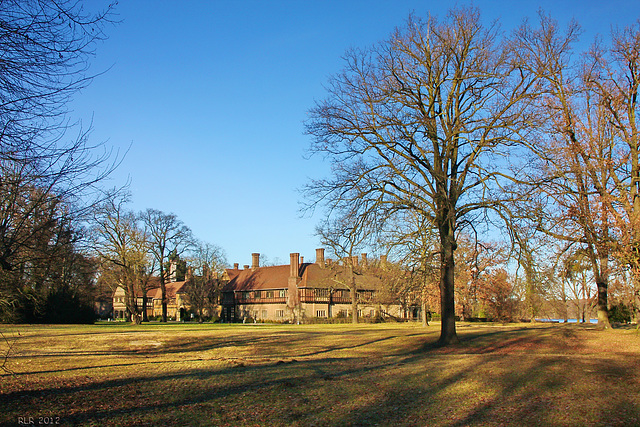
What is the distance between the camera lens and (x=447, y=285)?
19938mm

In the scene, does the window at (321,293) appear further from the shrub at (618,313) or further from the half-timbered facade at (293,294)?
the shrub at (618,313)

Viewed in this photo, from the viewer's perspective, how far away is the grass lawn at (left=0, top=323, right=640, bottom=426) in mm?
9000

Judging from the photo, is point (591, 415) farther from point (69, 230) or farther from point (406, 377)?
point (69, 230)

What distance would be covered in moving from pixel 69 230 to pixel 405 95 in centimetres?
1515

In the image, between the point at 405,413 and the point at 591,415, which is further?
the point at 405,413

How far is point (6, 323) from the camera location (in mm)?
42281

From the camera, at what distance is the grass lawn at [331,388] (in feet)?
29.5

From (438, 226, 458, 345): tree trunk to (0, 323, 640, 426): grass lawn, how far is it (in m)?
1.03

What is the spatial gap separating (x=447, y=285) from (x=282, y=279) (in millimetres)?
62038

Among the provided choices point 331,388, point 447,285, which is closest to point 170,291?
point 447,285

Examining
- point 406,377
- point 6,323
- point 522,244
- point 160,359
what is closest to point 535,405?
point 406,377

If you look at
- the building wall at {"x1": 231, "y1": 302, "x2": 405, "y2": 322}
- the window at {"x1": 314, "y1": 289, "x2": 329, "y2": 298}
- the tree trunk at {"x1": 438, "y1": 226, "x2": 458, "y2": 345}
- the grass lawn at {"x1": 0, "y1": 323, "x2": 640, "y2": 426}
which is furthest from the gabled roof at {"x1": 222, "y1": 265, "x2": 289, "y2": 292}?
the grass lawn at {"x1": 0, "y1": 323, "x2": 640, "y2": 426}

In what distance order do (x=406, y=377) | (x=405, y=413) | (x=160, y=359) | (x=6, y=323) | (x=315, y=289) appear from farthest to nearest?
(x=315, y=289)
(x=6, y=323)
(x=160, y=359)
(x=406, y=377)
(x=405, y=413)

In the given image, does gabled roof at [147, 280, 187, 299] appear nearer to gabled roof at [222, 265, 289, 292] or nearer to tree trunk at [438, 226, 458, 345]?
gabled roof at [222, 265, 289, 292]
